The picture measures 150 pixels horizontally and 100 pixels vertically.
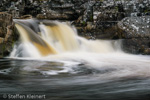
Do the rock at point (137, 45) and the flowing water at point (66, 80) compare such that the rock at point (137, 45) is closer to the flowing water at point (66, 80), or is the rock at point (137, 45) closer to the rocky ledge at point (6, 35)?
the flowing water at point (66, 80)

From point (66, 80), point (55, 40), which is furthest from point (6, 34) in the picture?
point (66, 80)

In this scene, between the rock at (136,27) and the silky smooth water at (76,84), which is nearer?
the silky smooth water at (76,84)

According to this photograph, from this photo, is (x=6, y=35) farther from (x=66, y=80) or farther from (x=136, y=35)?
(x=136, y=35)

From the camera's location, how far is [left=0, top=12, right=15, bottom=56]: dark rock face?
8578 millimetres

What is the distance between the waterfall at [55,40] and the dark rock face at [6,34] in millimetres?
426

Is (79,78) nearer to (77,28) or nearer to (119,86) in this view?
(119,86)

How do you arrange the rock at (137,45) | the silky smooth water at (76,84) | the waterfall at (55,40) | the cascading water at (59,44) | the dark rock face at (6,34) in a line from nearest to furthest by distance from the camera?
1. the silky smooth water at (76,84)
2. the dark rock face at (6,34)
3. the cascading water at (59,44)
4. the waterfall at (55,40)
5. the rock at (137,45)

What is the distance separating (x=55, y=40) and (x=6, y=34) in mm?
2496

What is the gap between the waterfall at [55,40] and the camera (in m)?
9.41

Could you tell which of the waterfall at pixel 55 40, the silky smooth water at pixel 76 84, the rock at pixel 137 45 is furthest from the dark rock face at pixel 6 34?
the rock at pixel 137 45

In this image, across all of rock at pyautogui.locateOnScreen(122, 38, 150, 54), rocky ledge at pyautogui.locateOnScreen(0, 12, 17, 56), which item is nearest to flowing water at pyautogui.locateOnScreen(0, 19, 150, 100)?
rocky ledge at pyautogui.locateOnScreen(0, 12, 17, 56)

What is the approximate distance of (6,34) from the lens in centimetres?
883

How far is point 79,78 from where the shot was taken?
16.4 ft

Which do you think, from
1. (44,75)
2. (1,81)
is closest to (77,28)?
(44,75)
